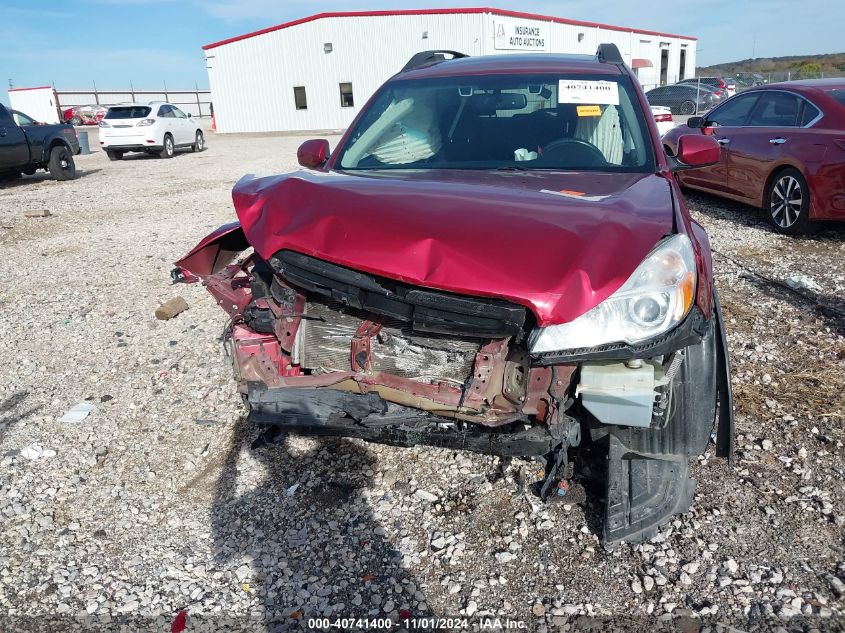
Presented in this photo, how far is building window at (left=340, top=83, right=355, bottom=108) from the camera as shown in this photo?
31984mm

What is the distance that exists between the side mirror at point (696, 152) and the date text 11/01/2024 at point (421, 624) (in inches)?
101

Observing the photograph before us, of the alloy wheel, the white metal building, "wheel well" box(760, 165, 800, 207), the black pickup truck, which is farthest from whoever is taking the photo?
the white metal building

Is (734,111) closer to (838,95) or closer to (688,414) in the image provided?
(838,95)

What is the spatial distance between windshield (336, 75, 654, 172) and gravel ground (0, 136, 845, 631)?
1.52 m

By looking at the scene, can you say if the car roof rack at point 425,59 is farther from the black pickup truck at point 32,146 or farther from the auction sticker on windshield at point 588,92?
the black pickup truck at point 32,146

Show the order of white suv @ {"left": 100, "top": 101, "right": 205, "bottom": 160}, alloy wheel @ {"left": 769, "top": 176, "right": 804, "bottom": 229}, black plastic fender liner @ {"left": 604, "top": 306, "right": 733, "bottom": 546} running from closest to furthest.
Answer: black plastic fender liner @ {"left": 604, "top": 306, "right": 733, "bottom": 546}, alloy wheel @ {"left": 769, "top": 176, "right": 804, "bottom": 229}, white suv @ {"left": 100, "top": 101, "right": 205, "bottom": 160}

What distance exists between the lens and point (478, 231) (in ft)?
7.15

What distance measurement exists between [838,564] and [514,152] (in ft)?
7.54

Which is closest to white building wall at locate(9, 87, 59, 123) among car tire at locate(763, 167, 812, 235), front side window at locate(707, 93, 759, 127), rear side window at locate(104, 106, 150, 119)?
rear side window at locate(104, 106, 150, 119)

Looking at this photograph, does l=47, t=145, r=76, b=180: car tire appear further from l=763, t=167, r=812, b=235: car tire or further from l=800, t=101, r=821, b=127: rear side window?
l=800, t=101, r=821, b=127: rear side window

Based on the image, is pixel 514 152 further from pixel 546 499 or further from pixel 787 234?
pixel 787 234

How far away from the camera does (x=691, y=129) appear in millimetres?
8023

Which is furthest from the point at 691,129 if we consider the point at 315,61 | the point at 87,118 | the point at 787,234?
the point at 87,118

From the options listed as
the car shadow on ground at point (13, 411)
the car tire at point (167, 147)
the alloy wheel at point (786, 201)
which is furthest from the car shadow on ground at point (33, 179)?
the alloy wheel at point (786, 201)
